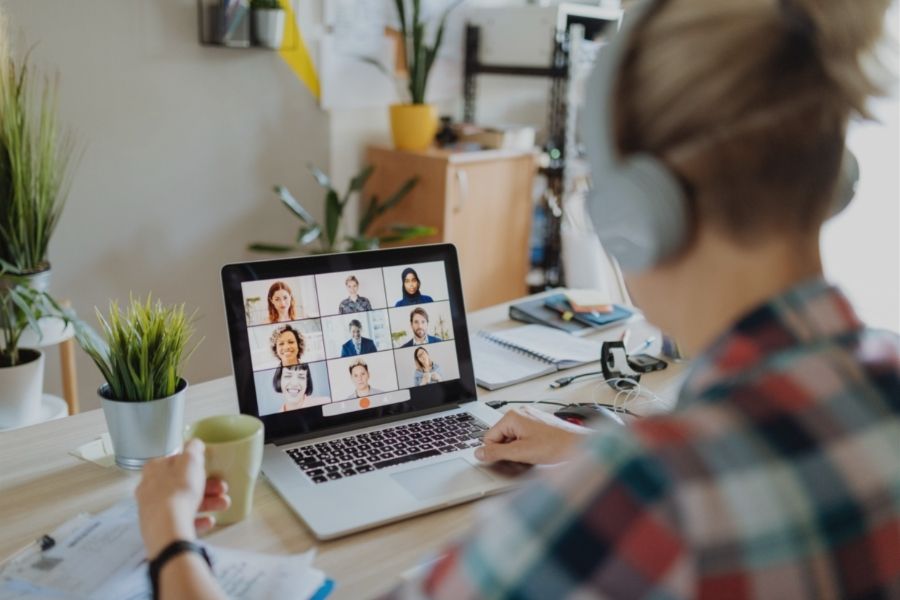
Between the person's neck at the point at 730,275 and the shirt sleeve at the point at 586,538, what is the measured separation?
5.8 inches

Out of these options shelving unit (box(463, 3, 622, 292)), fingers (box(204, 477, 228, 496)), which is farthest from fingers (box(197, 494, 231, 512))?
shelving unit (box(463, 3, 622, 292))

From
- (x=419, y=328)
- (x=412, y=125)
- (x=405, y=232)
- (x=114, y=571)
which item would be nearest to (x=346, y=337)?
(x=419, y=328)

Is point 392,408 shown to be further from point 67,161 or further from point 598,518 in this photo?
point 67,161

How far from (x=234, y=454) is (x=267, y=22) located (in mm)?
2062

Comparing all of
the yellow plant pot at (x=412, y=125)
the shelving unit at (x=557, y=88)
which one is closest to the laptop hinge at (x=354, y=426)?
the yellow plant pot at (x=412, y=125)

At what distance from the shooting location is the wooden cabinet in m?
3.19

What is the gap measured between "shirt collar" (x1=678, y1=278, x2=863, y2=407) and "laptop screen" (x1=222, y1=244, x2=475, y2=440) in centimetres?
74

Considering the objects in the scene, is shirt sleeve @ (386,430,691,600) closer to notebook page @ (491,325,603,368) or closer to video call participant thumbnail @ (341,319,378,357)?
video call participant thumbnail @ (341,319,378,357)

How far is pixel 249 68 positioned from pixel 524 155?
44.7 inches

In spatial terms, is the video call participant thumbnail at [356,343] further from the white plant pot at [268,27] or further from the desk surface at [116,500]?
the white plant pot at [268,27]

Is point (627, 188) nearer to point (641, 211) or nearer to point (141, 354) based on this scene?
point (641, 211)

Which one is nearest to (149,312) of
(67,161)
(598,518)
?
(598,518)

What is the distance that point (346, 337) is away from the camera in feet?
4.29

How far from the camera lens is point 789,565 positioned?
1.81ft
